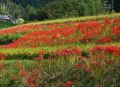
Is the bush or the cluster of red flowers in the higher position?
the cluster of red flowers

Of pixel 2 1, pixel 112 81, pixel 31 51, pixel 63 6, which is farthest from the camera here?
pixel 2 1

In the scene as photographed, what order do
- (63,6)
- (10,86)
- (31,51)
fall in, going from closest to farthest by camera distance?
(10,86)
(31,51)
(63,6)

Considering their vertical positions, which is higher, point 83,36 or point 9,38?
point 83,36

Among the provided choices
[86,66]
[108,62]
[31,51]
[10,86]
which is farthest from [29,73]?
[31,51]

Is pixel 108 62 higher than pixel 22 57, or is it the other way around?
pixel 108 62

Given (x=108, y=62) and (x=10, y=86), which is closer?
(x=108, y=62)

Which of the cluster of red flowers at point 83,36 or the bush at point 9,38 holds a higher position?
the cluster of red flowers at point 83,36

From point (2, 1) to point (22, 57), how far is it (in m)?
150

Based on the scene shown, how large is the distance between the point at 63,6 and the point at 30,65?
122 ft

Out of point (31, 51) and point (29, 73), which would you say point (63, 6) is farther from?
point (29, 73)

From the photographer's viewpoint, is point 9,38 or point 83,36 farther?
point 9,38

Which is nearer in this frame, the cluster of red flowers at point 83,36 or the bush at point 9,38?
the cluster of red flowers at point 83,36

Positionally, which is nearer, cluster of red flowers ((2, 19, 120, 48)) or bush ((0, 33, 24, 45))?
cluster of red flowers ((2, 19, 120, 48))

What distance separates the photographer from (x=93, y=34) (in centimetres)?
1435
